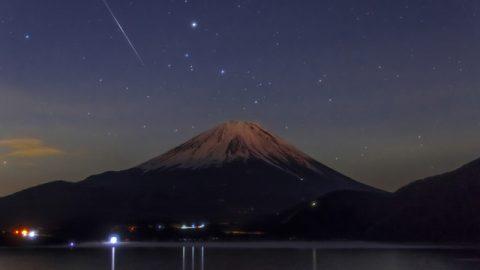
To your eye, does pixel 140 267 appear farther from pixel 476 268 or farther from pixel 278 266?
pixel 476 268

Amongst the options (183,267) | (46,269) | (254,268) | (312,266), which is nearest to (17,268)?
(46,269)

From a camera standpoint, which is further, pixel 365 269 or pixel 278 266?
pixel 278 266

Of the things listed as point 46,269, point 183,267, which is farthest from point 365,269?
point 46,269

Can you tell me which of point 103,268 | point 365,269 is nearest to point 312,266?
point 365,269

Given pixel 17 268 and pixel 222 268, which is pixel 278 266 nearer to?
pixel 222 268

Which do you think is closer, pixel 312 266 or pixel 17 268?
pixel 17 268

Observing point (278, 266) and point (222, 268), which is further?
point (278, 266)

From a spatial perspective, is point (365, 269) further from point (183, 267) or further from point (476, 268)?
point (183, 267)
